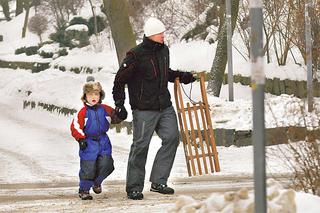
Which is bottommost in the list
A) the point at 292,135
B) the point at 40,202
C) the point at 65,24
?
the point at 40,202

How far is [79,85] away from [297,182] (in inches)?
634

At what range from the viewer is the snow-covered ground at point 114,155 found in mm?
8531

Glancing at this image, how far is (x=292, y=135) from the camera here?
293 inches

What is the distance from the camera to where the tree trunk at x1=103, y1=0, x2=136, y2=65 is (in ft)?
58.3

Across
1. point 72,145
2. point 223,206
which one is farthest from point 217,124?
point 223,206

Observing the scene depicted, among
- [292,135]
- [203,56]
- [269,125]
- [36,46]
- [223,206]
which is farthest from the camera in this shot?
[36,46]

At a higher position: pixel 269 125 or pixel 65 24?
pixel 65 24

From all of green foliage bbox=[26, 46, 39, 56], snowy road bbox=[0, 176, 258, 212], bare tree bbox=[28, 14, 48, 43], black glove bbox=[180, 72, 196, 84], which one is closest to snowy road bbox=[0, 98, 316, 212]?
snowy road bbox=[0, 176, 258, 212]

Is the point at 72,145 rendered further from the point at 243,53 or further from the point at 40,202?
the point at 243,53

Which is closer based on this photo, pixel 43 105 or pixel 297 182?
pixel 297 182

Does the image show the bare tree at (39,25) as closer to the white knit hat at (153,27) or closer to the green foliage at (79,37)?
the green foliage at (79,37)

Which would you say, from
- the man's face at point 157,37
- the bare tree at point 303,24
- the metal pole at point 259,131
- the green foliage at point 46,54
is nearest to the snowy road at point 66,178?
the man's face at point 157,37

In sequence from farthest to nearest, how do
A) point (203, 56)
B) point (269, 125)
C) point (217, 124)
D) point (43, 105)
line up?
point (203, 56) < point (43, 105) < point (217, 124) < point (269, 125)

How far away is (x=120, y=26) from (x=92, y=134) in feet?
29.1
